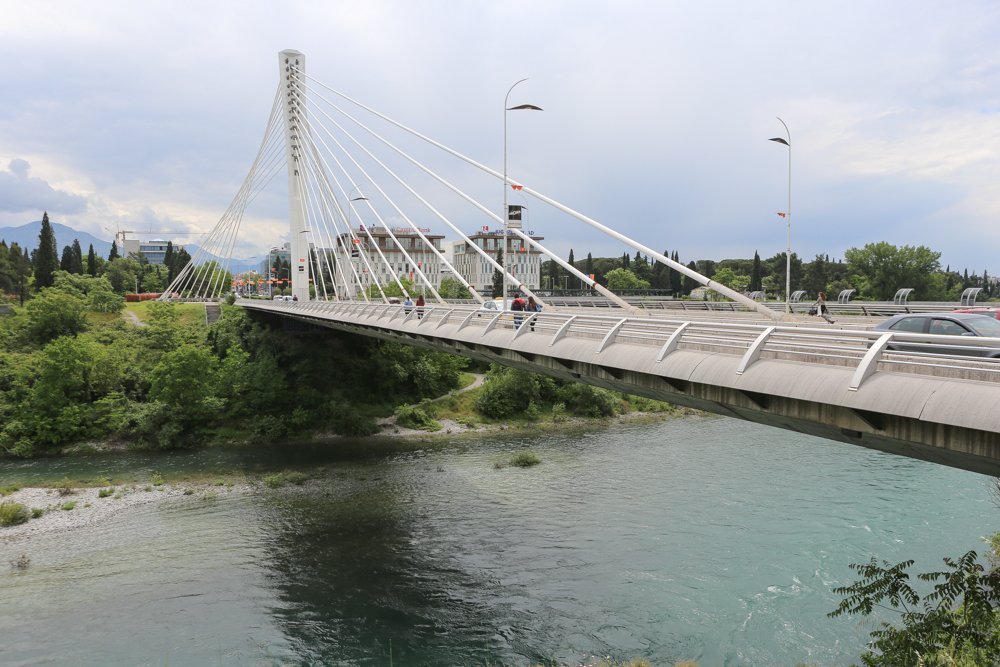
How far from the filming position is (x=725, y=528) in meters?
20.3

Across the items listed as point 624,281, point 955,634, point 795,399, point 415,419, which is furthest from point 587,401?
point 624,281

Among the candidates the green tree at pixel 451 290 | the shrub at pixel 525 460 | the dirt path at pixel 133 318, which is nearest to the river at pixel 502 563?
the shrub at pixel 525 460

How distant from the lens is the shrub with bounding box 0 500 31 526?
74.4 ft

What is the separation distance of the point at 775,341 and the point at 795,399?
1.10 meters

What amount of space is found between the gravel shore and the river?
2.68ft

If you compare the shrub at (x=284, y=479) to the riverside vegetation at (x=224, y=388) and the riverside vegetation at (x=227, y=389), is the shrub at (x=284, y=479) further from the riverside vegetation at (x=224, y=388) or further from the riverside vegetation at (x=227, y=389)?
the riverside vegetation at (x=224, y=388)

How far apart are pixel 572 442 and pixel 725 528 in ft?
47.5

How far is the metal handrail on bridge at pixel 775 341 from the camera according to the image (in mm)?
7246

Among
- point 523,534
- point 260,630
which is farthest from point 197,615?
point 523,534

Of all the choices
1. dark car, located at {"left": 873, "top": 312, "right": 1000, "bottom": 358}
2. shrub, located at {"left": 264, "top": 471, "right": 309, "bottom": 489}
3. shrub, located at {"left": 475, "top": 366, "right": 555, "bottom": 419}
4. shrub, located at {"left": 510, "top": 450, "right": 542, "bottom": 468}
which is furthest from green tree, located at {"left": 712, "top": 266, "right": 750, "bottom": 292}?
dark car, located at {"left": 873, "top": 312, "right": 1000, "bottom": 358}

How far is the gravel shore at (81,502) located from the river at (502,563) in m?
0.82

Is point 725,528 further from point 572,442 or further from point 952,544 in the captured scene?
point 572,442

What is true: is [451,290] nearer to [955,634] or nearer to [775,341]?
[775,341]

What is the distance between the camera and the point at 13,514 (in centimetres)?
2292
